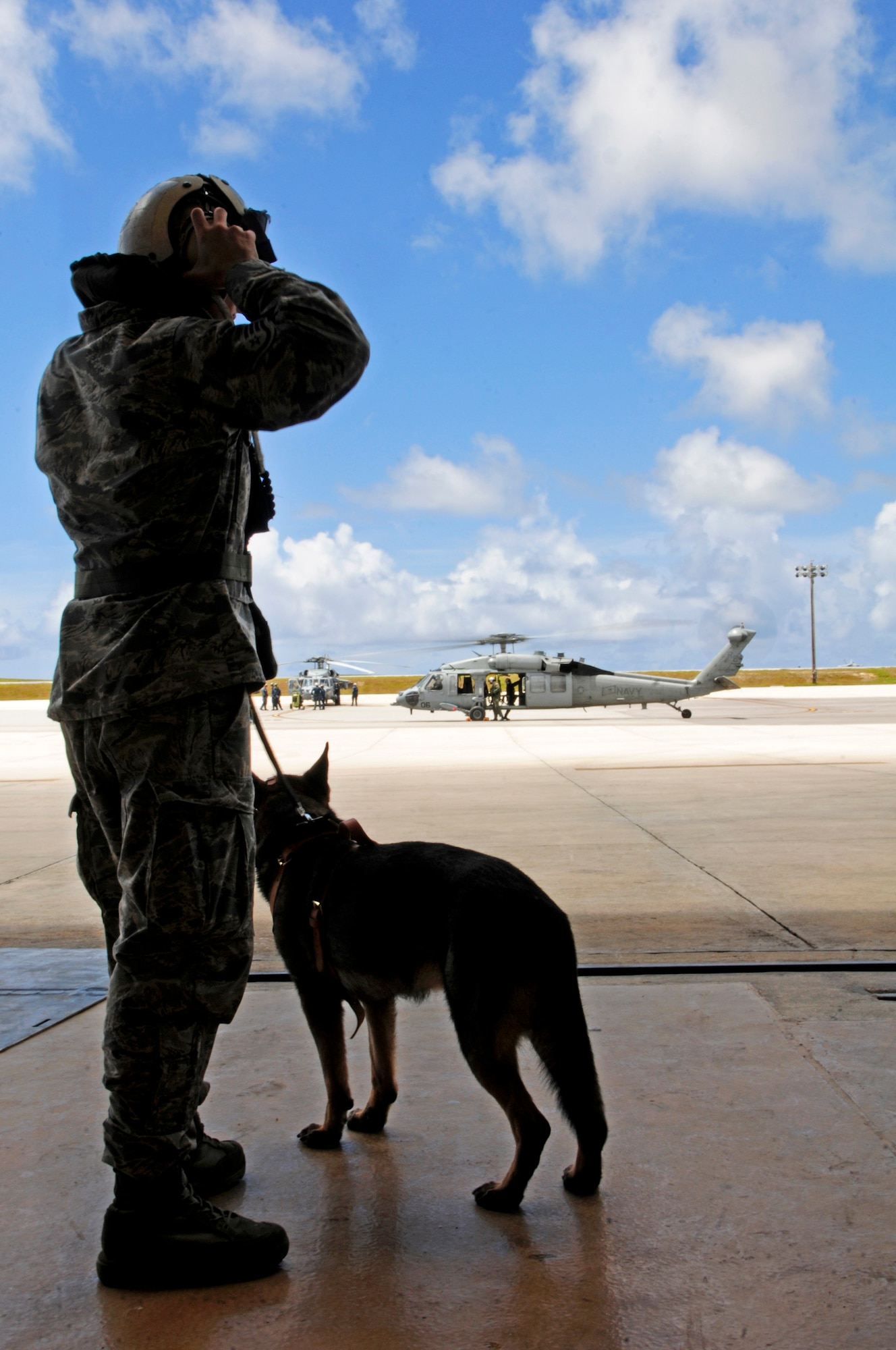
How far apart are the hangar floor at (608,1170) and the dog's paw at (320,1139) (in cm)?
5

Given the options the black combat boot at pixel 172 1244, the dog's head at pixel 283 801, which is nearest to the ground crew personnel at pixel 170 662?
the black combat boot at pixel 172 1244

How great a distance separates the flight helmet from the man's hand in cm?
4

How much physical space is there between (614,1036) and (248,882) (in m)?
1.57

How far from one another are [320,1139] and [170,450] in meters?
1.68

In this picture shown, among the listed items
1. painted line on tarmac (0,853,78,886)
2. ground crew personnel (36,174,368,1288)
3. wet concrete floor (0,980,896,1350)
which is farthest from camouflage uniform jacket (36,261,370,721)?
painted line on tarmac (0,853,78,886)

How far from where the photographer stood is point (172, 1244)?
1.96m

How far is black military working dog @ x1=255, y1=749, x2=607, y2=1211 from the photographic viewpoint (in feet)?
7.05

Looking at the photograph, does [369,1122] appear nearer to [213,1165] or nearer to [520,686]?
[213,1165]

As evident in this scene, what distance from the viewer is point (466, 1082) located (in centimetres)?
291

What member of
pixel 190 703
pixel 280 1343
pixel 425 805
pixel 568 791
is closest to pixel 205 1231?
pixel 280 1343

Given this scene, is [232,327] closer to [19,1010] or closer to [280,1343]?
[280,1343]

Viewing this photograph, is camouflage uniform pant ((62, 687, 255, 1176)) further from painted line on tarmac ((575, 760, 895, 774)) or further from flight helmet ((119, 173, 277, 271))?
painted line on tarmac ((575, 760, 895, 774))

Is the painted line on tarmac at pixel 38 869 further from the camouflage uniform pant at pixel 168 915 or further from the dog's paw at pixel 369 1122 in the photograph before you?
the camouflage uniform pant at pixel 168 915

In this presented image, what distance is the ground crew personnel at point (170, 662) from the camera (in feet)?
6.40
